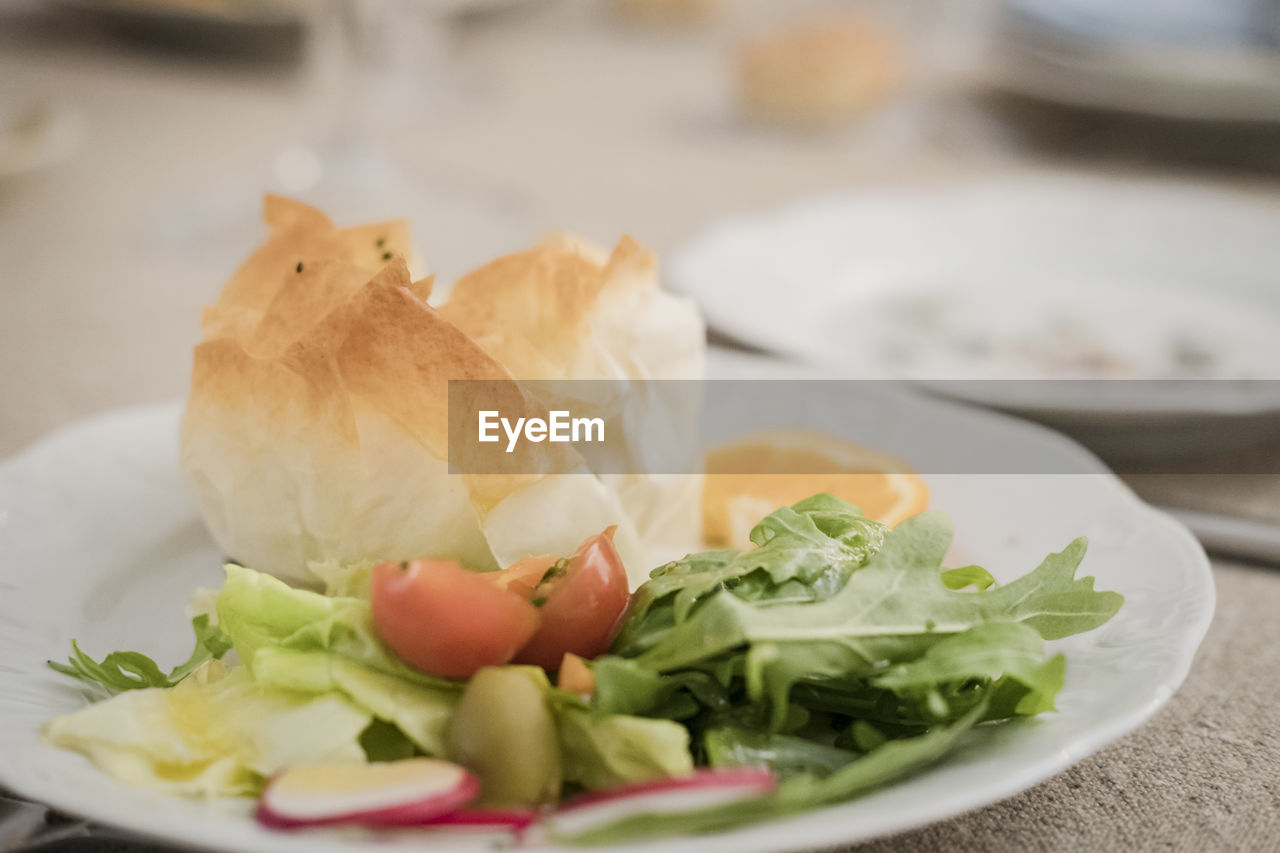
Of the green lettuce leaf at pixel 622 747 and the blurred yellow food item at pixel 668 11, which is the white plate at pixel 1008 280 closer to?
the green lettuce leaf at pixel 622 747

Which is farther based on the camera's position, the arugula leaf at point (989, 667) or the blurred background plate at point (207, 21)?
the blurred background plate at point (207, 21)

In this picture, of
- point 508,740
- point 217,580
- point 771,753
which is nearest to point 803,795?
point 771,753

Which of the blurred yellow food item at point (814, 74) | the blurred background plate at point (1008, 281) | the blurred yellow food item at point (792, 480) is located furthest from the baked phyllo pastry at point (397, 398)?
the blurred yellow food item at point (814, 74)

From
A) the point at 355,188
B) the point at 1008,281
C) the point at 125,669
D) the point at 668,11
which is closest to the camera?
the point at 125,669

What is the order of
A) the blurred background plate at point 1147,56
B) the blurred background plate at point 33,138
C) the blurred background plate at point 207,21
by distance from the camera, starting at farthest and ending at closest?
1. the blurred background plate at point 207,21
2. the blurred background plate at point 1147,56
3. the blurred background plate at point 33,138

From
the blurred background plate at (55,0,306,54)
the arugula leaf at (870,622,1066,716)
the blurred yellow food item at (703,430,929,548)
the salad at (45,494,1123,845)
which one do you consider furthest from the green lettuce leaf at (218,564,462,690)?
the blurred background plate at (55,0,306,54)

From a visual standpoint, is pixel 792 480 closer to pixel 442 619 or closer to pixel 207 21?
pixel 442 619

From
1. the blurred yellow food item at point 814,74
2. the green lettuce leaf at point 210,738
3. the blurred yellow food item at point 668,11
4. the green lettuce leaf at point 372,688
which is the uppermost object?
the blurred yellow food item at point 668,11

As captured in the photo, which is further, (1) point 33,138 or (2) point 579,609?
(1) point 33,138
